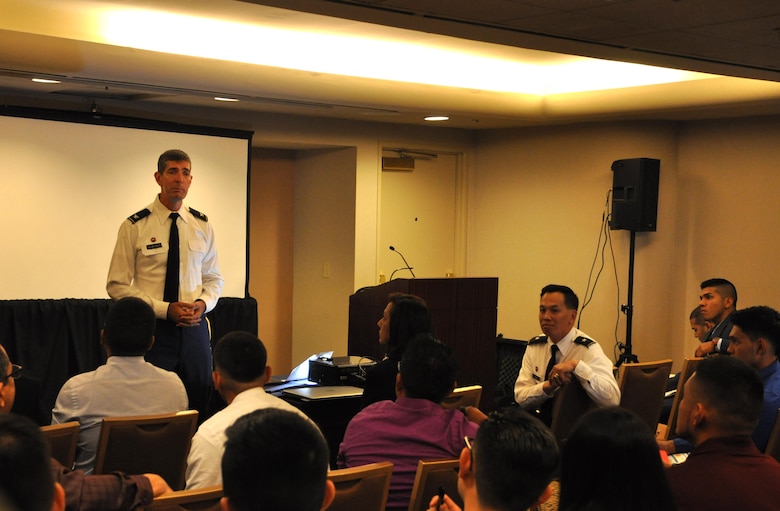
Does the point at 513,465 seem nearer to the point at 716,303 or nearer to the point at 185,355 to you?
the point at 185,355

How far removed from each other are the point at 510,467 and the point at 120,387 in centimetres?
208

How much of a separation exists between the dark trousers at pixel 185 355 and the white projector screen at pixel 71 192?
8.10 feet

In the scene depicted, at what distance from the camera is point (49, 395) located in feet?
21.9

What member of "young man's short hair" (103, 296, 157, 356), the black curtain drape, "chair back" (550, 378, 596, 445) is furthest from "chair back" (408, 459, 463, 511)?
the black curtain drape

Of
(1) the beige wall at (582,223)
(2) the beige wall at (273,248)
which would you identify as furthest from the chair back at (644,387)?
(2) the beige wall at (273,248)

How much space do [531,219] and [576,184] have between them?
0.63m

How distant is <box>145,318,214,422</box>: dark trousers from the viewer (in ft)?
15.3

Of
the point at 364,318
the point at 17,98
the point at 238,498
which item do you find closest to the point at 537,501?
the point at 238,498

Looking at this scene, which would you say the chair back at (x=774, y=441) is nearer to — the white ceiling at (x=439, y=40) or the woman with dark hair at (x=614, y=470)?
the white ceiling at (x=439, y=40)

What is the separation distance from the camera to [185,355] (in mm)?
4723

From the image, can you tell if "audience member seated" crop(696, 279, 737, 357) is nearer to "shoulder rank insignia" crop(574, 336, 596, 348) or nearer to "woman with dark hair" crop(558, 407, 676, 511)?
"shoulder rank insignia" crop(574, 336, 596, 348)

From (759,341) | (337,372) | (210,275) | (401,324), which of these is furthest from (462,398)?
(210,275)

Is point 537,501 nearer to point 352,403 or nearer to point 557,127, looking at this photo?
point 352,403

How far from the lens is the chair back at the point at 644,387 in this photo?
4699mm
